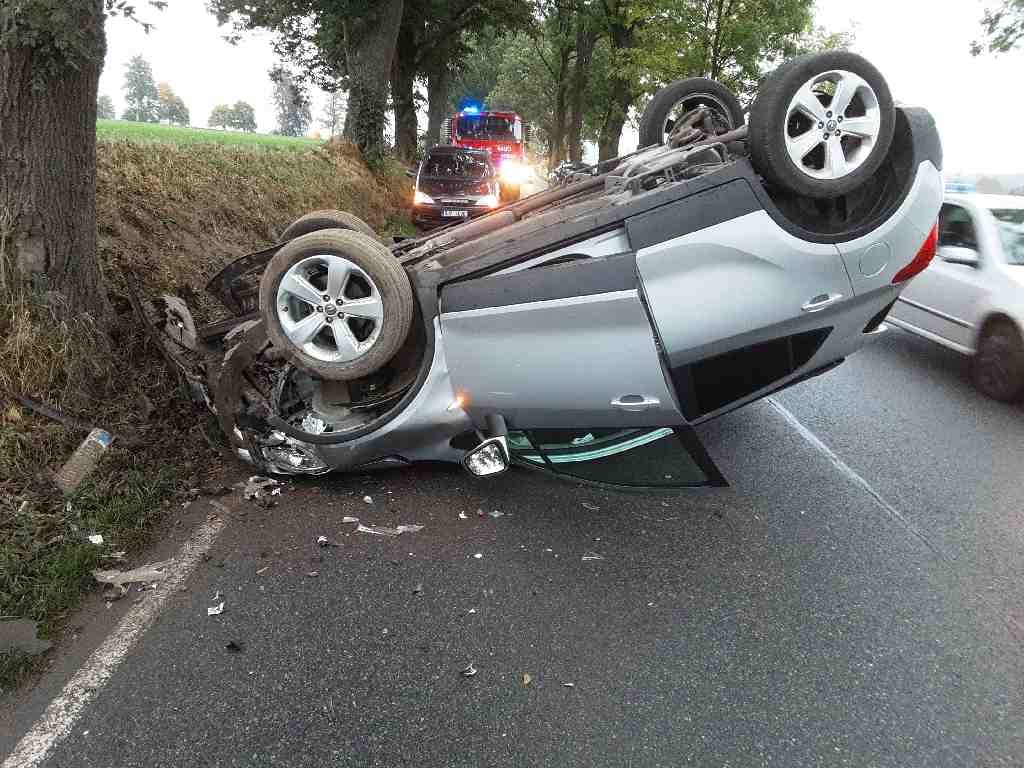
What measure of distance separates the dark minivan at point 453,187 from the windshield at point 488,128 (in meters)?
12.4

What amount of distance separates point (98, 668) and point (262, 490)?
1.51m

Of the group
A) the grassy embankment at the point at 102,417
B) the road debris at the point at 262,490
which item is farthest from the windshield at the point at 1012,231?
the grassy embankment at the point at 102,417

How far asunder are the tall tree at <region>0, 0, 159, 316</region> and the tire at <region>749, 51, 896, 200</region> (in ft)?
12.2

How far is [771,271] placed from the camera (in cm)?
325

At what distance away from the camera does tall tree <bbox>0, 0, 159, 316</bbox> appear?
3889mm

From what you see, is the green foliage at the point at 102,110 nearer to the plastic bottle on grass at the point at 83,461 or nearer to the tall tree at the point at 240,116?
the plastic bottle on grass at the point at 83,461

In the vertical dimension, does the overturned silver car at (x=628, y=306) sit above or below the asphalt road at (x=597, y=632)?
above

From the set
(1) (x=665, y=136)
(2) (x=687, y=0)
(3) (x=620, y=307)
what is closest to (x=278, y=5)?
(2) (x=687, y=0)

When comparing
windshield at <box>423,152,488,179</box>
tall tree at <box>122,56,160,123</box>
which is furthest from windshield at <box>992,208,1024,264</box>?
tall tree at <box>122,56,160,123</box>

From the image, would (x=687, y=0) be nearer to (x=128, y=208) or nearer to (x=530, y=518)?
(x=128, y=208)

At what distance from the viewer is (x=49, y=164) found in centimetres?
431

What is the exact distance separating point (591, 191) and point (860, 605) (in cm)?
285

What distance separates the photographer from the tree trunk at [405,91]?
68.5 ft

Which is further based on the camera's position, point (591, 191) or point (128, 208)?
point (128, 208)
